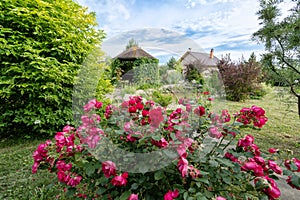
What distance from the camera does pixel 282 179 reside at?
5.93 ft

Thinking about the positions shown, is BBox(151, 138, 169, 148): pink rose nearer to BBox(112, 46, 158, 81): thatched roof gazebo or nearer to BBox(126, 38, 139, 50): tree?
BBox(112, 46, 158, 81): thatched roof gazebo

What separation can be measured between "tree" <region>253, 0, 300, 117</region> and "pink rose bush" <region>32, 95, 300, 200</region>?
2.04 metres

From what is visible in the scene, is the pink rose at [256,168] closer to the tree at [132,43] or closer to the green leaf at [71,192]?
the green leaf at [71,192]

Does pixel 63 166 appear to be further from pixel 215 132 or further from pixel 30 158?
pixel 30 158

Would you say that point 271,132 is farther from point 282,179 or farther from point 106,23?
point 106,23

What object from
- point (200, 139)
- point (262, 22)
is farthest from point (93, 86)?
point (262, 22)

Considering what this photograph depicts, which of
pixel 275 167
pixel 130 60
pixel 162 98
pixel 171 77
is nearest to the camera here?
pixel 275 167

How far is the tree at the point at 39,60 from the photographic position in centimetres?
252

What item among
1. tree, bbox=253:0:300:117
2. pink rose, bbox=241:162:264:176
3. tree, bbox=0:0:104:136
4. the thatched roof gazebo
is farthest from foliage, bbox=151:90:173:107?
tree, bbox=253:0:300:117

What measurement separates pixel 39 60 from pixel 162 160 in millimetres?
2494

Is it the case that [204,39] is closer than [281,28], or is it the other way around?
[204,39]

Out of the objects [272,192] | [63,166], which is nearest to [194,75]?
[272,192]

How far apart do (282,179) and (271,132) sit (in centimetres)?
185

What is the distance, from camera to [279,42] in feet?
8.51
